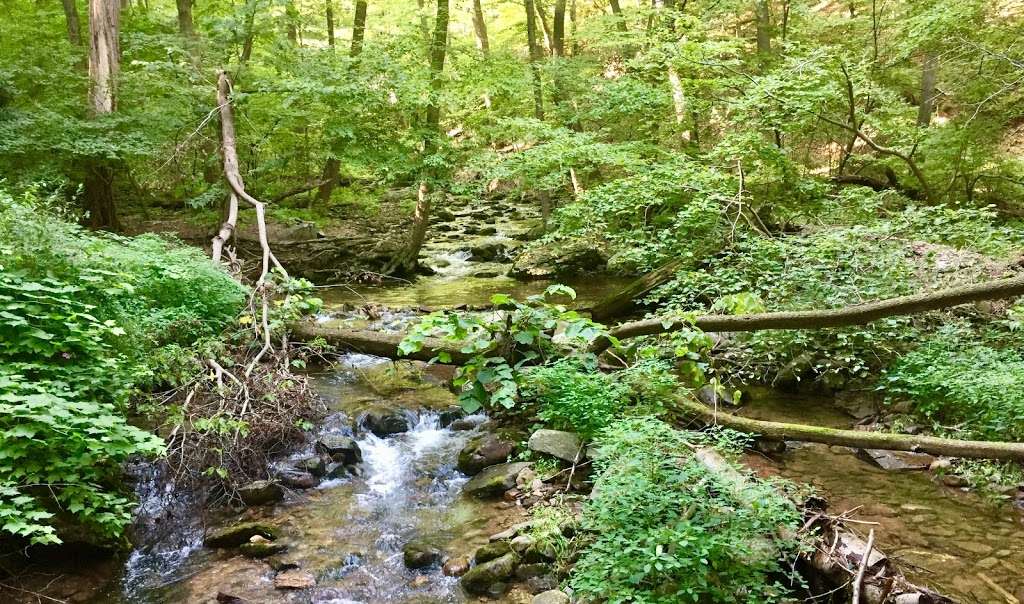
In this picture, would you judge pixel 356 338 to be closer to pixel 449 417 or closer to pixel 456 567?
pixel 449 417

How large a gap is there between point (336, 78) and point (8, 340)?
939 centimetres

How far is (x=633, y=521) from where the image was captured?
3.64 m

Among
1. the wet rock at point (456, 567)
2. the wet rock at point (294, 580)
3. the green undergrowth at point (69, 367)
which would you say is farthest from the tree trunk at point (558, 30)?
the wet rock at point (294, 580)

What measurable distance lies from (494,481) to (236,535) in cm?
224

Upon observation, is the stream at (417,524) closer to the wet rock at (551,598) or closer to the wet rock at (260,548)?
the wet rock at (260,548)

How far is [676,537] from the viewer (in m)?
3.24

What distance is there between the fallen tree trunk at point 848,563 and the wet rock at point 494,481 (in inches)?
88.1

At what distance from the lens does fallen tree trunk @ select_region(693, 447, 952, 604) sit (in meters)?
3.19

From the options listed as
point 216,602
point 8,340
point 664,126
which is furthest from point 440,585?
point 664,126

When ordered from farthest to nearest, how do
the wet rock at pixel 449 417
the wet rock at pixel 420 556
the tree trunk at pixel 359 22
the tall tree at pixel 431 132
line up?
the tree trunk at pixel 359 22
the tall tree at pixel 431 132
the wet rock at pixel 449 417
the wet rock at pixel 420 556

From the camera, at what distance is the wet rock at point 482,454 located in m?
6.14

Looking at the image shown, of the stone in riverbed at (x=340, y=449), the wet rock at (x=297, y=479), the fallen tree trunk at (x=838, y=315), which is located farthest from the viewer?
the stone in riverbed at (x=340, y=449)

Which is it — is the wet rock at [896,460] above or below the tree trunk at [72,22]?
below

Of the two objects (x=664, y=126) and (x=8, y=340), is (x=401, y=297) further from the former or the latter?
(x=8, y=340)
